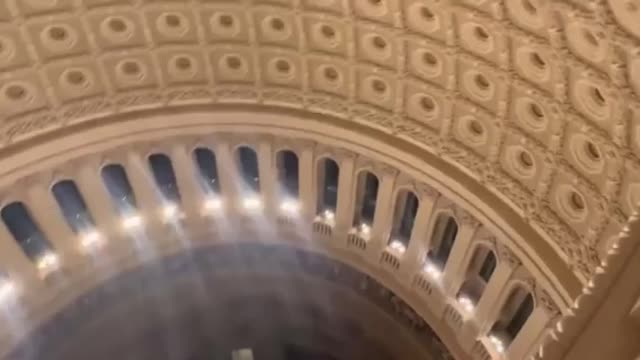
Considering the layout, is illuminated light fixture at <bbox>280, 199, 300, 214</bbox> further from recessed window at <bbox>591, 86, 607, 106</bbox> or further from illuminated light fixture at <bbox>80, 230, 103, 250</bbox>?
recessed window at <bbox>591, 86, 607, 106</bbox>

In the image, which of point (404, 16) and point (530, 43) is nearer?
point (530, 43)

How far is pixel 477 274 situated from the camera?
18.3 metres

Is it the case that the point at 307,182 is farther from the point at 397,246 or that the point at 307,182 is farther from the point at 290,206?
the point at 397,246

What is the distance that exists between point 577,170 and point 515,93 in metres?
1.53

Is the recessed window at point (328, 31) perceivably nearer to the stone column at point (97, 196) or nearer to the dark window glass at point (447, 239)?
the dark window glass at point (447, 239)

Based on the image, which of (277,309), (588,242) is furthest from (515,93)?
(277,309)

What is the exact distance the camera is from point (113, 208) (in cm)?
1916

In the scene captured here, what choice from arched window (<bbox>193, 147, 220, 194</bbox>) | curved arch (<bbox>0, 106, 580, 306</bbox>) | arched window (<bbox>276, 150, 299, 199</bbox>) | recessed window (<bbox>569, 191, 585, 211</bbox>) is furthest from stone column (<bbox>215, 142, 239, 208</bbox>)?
recessed window (<bbox>569, 191, 585, 211</bbox>)

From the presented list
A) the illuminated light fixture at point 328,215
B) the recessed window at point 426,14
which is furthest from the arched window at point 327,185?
the recessed window at point 426,14

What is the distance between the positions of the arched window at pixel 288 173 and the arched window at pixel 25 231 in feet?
15.8

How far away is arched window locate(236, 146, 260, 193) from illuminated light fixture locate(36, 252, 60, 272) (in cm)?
407

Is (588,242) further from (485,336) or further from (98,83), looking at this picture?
Answer: (98,83)

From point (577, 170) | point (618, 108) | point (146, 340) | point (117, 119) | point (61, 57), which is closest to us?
point (618, 108)

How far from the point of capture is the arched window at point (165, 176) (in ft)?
63.0
